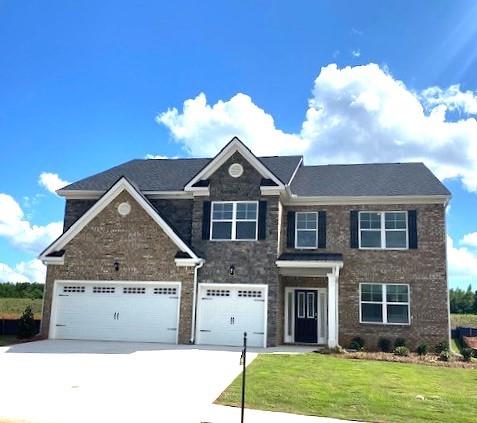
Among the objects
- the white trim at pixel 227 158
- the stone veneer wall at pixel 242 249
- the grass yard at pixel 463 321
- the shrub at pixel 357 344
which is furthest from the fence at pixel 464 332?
the white trim at pixel 227 158

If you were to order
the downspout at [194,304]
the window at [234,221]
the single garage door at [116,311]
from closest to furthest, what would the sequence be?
1. the downspout at [194,304]
2. the single garage door at [116,311]
3. the window at [234,221]

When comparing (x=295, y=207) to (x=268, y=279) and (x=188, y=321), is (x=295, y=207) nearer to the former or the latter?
(x=268, y=279)

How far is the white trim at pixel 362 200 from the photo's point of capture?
67.6 ft

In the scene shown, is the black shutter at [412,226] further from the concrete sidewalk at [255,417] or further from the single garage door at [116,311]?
the concrete sidewalk at [255,417]

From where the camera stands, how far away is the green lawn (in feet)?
31.1

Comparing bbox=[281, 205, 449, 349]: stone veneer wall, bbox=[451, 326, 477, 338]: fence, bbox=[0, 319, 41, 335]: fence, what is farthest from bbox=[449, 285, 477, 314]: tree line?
bbox=[0, 319, 41, 335]: fence

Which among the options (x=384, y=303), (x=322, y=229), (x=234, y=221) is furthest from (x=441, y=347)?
(x=234, y=221)

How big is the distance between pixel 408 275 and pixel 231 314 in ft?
23.2

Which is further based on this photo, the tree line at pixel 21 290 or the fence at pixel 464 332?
the tree line at pixel 21 290

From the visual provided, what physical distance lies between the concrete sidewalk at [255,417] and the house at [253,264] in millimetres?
10242

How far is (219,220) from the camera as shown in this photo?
21.1 m

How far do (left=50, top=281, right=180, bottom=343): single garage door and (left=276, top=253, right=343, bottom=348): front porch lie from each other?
446 centimetres

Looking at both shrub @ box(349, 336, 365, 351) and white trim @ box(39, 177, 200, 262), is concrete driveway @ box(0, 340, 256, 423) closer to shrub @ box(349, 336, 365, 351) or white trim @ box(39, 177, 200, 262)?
shrub @ box(349, 336, 365, 351)

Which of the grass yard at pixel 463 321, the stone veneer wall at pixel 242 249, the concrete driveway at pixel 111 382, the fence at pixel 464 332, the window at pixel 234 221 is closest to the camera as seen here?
the concrete driveway at pixel 111 382
